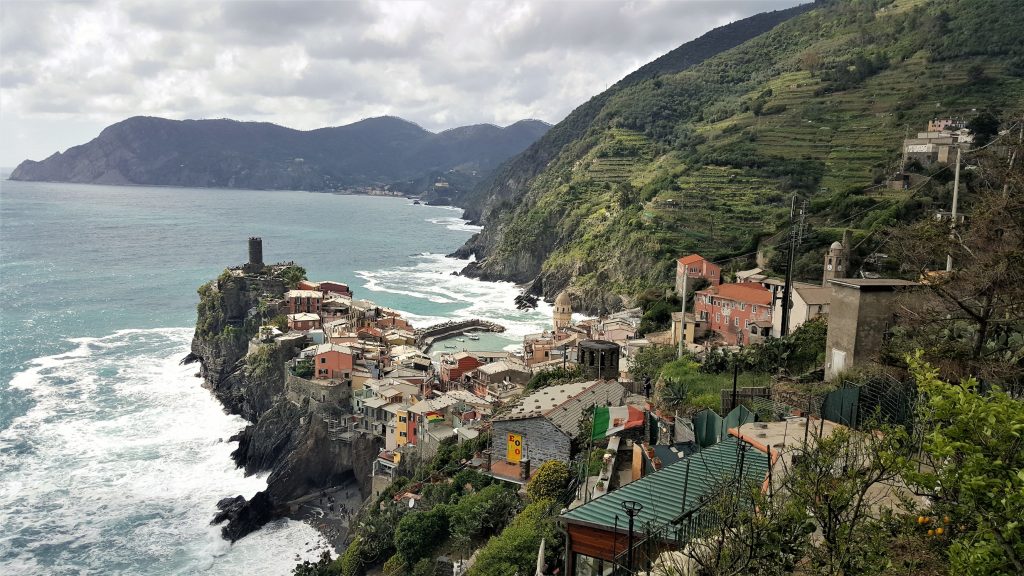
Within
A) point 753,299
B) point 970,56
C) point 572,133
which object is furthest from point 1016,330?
point 572,133

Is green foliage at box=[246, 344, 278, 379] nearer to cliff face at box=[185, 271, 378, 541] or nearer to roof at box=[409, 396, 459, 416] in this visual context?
cliff face at box=[185, 271, 378, 541]

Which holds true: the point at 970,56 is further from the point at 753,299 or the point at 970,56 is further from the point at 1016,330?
the point at 1016,330

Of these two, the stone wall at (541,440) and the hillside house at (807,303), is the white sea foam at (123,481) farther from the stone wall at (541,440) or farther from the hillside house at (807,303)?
the hillside house at (807,303)

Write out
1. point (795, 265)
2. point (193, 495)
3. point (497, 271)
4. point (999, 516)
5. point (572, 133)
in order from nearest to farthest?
point (999, 516) → point (193, 495) → point (795, 265) → point (497, 271) → point (572, 133)

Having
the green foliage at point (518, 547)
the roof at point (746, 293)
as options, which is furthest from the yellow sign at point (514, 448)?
the roof at point (746, 293)

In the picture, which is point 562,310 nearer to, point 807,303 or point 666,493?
point 807,303

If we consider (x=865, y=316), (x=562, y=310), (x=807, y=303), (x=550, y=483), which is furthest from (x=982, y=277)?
(x=562, y=310)
